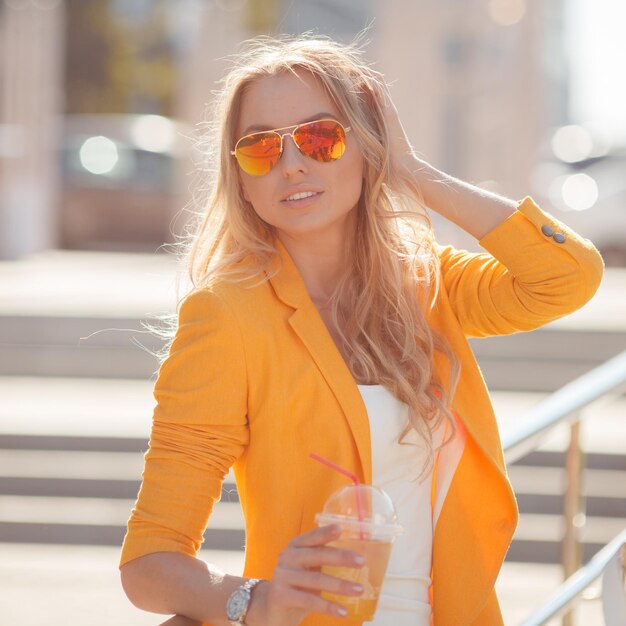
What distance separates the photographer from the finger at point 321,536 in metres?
1.61

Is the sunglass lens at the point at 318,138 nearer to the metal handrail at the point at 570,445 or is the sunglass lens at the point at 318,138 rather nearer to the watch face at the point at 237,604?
the watch face at the point at 237,604

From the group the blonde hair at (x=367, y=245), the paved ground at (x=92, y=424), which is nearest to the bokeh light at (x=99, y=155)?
the paved ground at (x=92, y=424)

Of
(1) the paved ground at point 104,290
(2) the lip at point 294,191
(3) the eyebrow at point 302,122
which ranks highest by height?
(1) the paved ground at point 104,290

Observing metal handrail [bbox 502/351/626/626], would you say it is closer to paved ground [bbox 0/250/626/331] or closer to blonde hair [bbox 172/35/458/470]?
blonde hair [bbox 172/35/458/470]

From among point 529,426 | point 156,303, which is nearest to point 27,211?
point 156,303

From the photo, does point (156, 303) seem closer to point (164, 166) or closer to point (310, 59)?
point (310, 59)

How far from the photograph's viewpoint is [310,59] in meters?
2.18

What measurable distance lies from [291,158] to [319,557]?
0.81 m

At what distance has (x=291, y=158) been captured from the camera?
213cm

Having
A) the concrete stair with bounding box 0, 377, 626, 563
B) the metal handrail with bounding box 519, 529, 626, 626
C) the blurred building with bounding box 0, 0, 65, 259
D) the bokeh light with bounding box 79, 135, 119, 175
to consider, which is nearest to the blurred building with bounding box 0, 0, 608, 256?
the blurred building with bounding box 0, 0, 65, 259

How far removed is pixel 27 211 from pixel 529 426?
10253 millimetres

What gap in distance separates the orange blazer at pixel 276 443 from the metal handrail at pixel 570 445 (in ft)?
1.43

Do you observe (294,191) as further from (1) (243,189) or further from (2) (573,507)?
(2) (573,507)

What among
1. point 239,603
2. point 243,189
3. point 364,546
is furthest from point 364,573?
point 243,189
